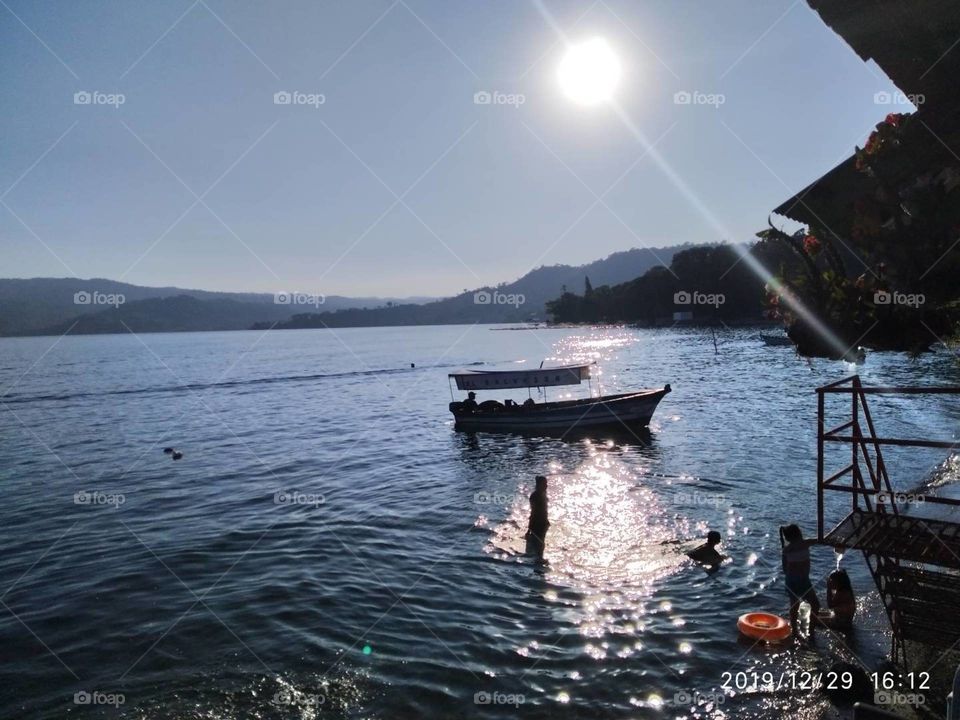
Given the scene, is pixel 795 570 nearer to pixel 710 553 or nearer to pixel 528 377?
pixel 710 553

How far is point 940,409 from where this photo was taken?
132 ft

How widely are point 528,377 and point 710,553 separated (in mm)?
25157

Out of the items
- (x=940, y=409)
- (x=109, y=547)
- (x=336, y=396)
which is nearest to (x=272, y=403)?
(x=336, y=396)

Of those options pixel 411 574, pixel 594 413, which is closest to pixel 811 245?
pixel 411 574

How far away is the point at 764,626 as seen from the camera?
12859mm

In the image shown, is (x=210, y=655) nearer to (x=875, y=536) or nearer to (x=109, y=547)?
(x=109, y=547)

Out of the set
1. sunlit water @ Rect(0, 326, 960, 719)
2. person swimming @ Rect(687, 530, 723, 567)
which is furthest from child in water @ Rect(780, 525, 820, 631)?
person swimming @ Rect(687, 530, 723, 567)

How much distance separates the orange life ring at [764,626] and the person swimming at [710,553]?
3751 millimetres

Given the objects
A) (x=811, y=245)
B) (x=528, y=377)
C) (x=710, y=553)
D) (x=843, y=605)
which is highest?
(x=811, y=245)

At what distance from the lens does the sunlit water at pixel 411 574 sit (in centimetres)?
1162

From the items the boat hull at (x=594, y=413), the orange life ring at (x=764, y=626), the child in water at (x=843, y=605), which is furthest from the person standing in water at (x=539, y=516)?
the boat hull at (x=594, y=413)

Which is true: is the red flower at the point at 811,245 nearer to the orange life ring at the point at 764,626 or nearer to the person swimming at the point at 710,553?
the person swimming at the point at 710,553

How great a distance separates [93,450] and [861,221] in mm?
44538

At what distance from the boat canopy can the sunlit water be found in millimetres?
4165
